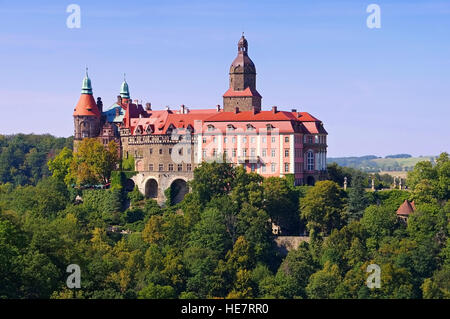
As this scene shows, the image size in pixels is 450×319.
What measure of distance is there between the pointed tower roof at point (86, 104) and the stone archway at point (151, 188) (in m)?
10.8

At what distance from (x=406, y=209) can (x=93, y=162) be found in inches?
1241

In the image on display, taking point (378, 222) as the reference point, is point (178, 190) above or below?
above

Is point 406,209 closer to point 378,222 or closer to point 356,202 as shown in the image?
point 378,222

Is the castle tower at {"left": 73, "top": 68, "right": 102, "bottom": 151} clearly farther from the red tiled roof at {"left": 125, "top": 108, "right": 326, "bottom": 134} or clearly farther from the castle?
the red tiled roof at {"left": 125, "top": 108, "right": 326, "bottom": 134}

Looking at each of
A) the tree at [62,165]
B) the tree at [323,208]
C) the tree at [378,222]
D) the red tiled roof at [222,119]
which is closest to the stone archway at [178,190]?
the red tiled roof at [222,119]

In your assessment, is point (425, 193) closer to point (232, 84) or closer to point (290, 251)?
point (290, 251)

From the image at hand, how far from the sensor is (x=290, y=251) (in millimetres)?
78938

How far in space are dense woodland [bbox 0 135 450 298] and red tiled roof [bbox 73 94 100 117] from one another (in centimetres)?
569

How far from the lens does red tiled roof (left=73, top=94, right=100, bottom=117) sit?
9812 centimetres

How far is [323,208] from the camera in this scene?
8081 centimetres

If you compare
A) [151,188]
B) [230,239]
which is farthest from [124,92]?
[230,239]

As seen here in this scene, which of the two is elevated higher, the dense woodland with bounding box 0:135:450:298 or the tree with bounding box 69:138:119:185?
the tree with bounding box 69:138:119:185

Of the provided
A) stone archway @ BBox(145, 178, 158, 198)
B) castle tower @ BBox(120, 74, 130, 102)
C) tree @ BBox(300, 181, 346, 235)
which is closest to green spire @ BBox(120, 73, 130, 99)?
castle tower @ BBox(120, 74, 130, 102)
